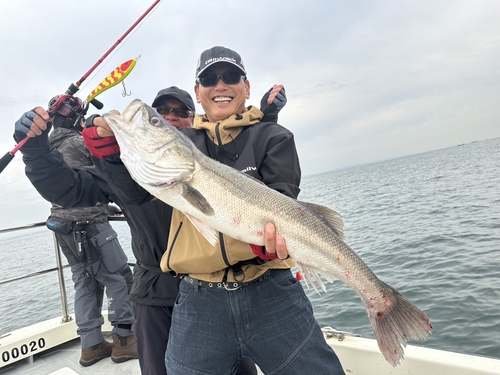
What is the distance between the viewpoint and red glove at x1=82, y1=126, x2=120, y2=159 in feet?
8.15

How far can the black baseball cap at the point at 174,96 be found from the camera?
4.01 meters

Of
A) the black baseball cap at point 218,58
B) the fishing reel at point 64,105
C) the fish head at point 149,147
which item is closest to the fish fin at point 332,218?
the fish head at point 149,147

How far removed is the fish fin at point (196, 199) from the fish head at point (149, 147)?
10cm

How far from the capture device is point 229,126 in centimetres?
273

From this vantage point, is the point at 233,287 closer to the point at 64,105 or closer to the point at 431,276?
the point at 64,105

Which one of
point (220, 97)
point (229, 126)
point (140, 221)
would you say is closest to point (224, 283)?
point (140, 221)

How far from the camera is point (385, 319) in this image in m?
2.42

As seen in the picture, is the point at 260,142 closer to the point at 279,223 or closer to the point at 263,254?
the point at 279,223

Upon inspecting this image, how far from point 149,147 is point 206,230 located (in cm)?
78

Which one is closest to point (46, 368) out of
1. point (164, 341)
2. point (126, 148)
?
point (164, 341)

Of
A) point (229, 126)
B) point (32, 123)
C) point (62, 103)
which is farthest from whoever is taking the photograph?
point (62, 103)

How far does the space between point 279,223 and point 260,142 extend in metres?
0.70

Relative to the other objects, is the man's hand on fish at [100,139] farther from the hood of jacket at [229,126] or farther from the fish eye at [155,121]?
the hood of jacket at [229,126]

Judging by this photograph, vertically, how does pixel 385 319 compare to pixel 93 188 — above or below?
below
